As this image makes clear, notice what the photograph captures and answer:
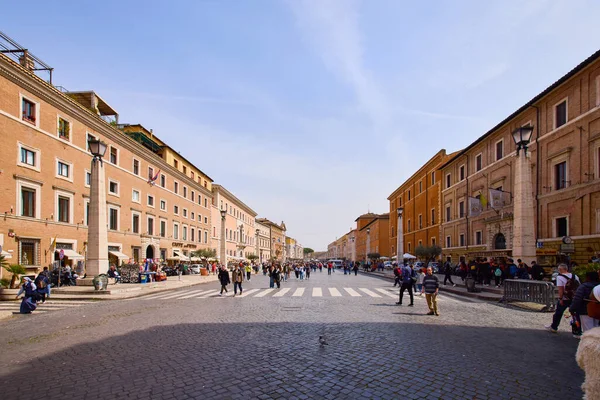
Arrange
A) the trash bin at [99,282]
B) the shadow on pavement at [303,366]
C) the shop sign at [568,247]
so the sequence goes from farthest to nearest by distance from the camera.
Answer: the shop sign at [568,247], the trash bin at [99,282], the shadow on pavement at [303,366]

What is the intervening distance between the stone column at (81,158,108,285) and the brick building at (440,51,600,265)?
20.3 metres

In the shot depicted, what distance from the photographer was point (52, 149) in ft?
76.7

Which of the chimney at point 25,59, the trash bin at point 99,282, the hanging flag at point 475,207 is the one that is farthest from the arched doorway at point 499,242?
the chimney at point 25,59

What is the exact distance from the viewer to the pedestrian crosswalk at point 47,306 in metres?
12.9

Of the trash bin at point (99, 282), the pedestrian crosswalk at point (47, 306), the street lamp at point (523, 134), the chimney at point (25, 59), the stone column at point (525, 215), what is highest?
the chimney at point (25, 59)

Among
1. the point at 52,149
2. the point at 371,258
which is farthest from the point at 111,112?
the point at 371,258

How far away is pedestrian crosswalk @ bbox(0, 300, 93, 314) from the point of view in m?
12.9

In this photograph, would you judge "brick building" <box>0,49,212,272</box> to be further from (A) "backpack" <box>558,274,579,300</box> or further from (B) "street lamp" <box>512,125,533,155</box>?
(B) "street lamp" <box>512,125,533,155</box>

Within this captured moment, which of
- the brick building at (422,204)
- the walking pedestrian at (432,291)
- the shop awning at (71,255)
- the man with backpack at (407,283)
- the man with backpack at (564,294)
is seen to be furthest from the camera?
the brick building at (422,204)

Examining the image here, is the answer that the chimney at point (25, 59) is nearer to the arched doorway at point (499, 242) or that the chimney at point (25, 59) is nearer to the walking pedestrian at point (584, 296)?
the walking pedestrian at point (584, 296)

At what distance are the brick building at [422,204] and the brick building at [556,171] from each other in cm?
1270

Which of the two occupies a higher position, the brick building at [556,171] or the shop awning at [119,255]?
the brick building at [556,171]

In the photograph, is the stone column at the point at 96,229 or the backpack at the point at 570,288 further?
the stone column at the point at 96,229

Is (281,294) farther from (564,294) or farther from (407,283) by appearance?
(564,294)
